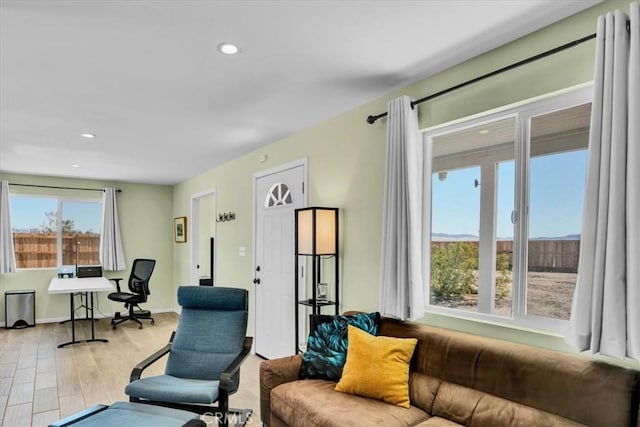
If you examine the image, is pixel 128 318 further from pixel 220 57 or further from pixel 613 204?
pixel 613 204

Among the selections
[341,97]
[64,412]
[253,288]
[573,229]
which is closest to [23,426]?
[64,412]

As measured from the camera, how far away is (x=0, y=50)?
222cm

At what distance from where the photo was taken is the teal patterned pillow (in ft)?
8.25

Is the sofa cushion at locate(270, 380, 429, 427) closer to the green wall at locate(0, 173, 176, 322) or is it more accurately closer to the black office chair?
the black office chair

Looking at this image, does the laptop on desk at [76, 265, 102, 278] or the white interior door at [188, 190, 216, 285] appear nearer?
the laptop on desk at [76, 265, 102, 278]

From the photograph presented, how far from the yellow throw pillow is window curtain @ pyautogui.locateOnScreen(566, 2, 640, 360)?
92 cm

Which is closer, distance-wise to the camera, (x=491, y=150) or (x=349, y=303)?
(x=491, y=150)

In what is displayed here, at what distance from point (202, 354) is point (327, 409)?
1393 millimetres

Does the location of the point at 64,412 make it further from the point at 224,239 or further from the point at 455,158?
the point at 455,158

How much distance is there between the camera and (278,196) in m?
4.40

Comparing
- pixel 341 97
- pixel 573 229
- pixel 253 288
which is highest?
pixel 341 97

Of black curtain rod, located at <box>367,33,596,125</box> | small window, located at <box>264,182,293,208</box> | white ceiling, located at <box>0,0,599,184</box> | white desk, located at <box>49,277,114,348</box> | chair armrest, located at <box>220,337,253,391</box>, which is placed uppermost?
white ceiling, located at <box>0,0,599,184</box>

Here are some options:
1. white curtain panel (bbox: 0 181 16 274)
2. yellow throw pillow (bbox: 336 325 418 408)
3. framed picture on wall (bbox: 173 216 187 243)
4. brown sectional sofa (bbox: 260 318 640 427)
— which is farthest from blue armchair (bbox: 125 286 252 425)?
white curtain panel (bbox: 0 181 16 274)

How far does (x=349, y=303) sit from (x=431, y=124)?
5.18 ft
